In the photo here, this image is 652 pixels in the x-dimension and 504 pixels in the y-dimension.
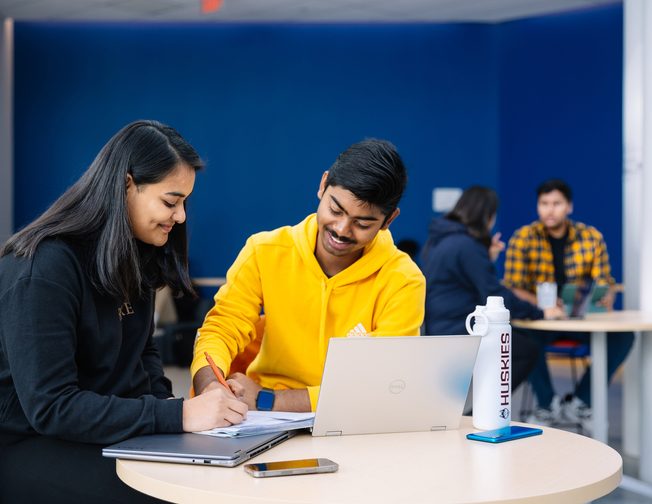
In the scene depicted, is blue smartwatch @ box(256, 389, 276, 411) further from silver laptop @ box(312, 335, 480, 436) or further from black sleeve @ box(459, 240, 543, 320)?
black sleeve @ box(459, 240, 543, 320)

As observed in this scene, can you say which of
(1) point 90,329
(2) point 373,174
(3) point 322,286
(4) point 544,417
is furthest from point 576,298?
(1) point 90,329

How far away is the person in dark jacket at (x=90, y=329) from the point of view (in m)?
1.60

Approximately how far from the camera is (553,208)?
5.12 m

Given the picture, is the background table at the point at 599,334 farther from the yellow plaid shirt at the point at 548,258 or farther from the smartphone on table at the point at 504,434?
the smartphone on table at the point at 504,434

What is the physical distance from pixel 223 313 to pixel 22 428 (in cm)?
67

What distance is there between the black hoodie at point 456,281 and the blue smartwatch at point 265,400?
2.44 m

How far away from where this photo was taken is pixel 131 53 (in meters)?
8.40

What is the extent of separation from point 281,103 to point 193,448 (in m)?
7.13

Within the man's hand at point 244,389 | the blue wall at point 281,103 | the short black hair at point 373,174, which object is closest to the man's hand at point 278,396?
the man's hand at point 244,389

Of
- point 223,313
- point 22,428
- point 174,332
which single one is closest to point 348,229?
point 223,313

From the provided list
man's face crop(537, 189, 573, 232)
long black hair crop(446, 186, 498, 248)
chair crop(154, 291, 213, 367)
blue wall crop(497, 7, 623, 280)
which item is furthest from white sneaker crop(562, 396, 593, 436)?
chair crop(154, 291, 213, 367)

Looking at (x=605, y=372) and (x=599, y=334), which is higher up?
(x=599, y=334)

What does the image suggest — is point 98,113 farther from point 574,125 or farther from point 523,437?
point 523,437

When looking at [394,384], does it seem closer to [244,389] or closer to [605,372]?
[244,389]
